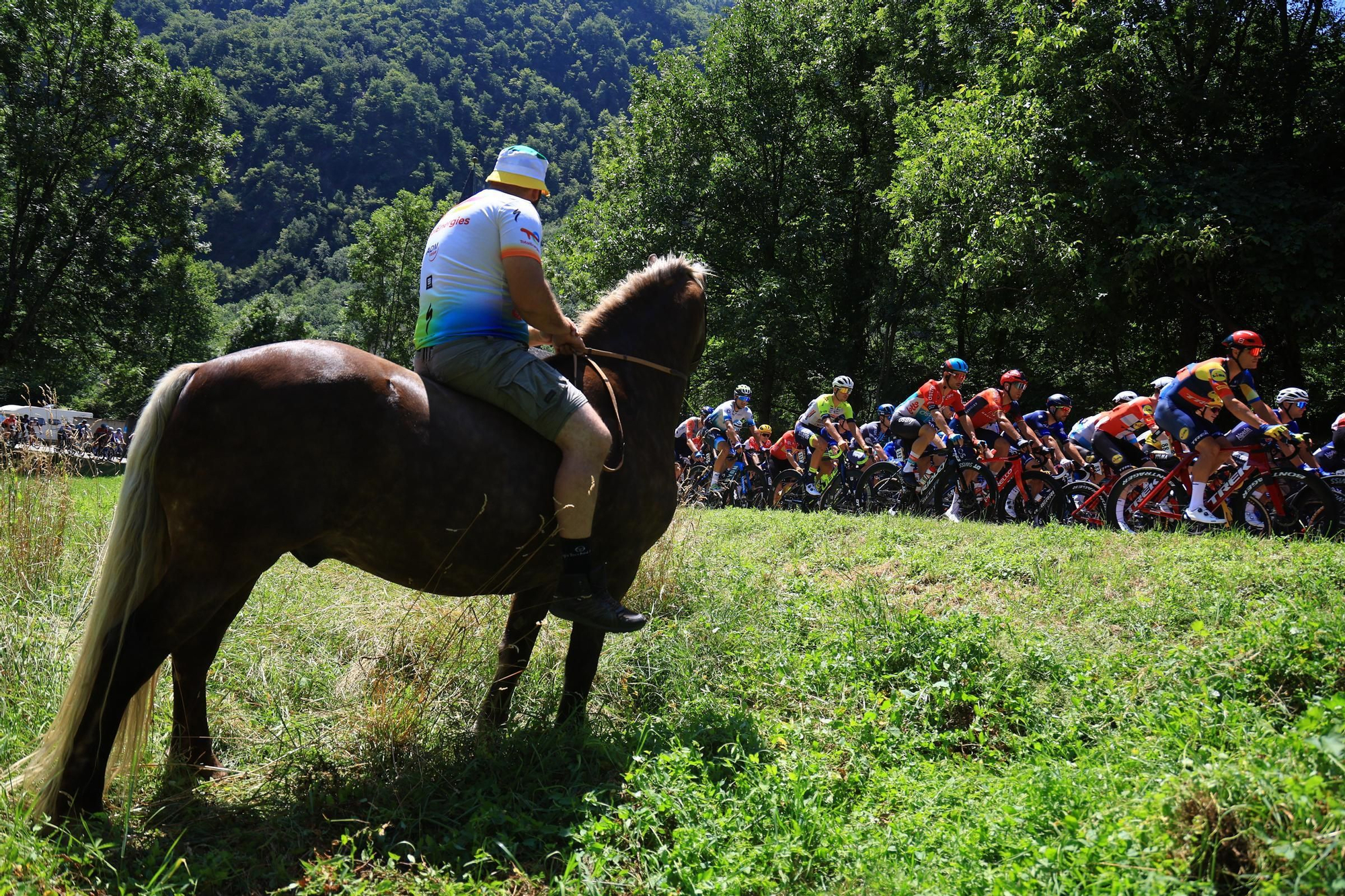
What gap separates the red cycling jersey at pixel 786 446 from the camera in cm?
1463

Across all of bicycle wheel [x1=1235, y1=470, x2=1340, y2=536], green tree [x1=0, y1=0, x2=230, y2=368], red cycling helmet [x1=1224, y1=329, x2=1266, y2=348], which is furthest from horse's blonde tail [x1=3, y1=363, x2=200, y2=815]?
green tree [x1=0, y1=0, x2=230, y2=368]

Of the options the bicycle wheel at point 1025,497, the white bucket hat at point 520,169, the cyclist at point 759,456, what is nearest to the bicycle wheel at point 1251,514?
the bicycle wheel at point 1025,497

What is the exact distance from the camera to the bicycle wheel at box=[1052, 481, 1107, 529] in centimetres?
940

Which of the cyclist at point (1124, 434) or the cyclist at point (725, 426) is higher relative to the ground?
the cyclist at point (1124, 434)

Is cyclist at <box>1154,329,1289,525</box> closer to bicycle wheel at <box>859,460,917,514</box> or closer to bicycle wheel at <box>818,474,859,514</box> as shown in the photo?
bicycle wheel at <box>859,460,917,514</box>

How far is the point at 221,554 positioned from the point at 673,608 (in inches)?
137

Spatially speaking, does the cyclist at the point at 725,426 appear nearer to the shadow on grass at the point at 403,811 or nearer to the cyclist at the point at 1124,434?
the cyclist at the point at 1124,434

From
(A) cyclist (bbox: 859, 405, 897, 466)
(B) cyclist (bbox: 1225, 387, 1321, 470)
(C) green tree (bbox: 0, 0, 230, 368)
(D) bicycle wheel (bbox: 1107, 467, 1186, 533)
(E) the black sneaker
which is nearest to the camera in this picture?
(E) the black sneaker

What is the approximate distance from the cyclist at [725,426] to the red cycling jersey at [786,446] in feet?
4.16

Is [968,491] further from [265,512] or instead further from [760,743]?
[265,512]

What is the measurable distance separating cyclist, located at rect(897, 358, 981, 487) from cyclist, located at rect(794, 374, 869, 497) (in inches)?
66.4

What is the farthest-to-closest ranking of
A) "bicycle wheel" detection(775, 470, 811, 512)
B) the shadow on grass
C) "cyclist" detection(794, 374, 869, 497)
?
"bicycle wheel" detection(775, 470, 811, 512) → "cyclist" detection(794, 374, 869, 497) → the shadow on grass

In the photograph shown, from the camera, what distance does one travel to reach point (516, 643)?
427cm

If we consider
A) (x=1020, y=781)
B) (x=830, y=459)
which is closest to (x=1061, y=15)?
(x=830, y=459)
